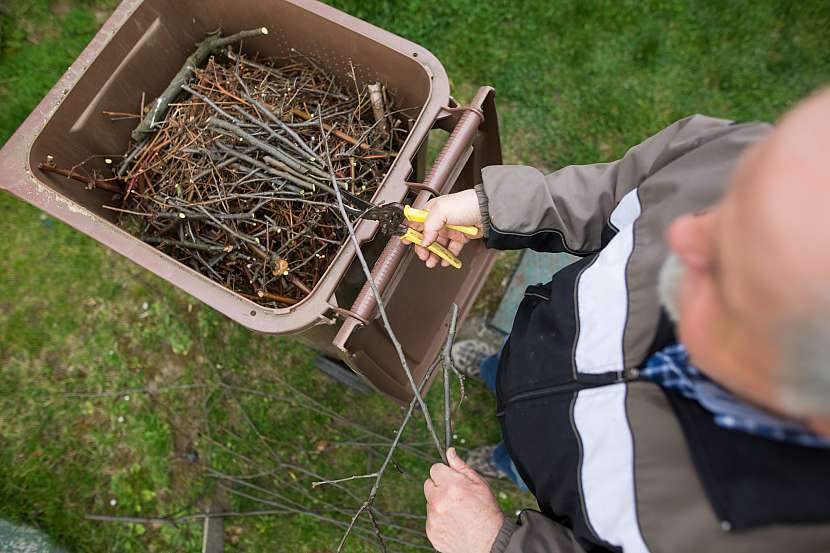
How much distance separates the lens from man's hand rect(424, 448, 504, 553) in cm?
126

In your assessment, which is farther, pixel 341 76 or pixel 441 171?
pixel 341 76

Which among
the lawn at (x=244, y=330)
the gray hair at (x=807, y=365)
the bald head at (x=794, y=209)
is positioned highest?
the bald head at (x=794, y=209)

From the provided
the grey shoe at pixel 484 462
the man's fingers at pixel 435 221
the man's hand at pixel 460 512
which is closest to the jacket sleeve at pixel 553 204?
the man's fingers at pixel 435 221

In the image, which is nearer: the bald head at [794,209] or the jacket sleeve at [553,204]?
the bald head at [794,209]

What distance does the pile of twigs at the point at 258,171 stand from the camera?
171 cm

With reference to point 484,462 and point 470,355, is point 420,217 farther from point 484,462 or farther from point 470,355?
point 484,462

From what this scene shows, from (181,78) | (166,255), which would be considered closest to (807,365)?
(166,255)

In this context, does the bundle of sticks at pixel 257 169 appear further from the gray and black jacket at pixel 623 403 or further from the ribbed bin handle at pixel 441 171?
the gray and black jacket at pixel 623 403

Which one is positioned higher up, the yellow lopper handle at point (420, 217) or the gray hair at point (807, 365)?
the gray hair at point (807, 365)

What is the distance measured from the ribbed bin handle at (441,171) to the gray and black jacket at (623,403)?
0.13 meters

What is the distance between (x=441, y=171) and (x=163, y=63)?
112cm

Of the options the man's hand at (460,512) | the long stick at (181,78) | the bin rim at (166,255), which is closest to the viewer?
the man's hand at (460,512)

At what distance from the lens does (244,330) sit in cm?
247

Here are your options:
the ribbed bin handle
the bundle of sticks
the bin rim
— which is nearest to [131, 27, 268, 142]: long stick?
the bundle of sticks
